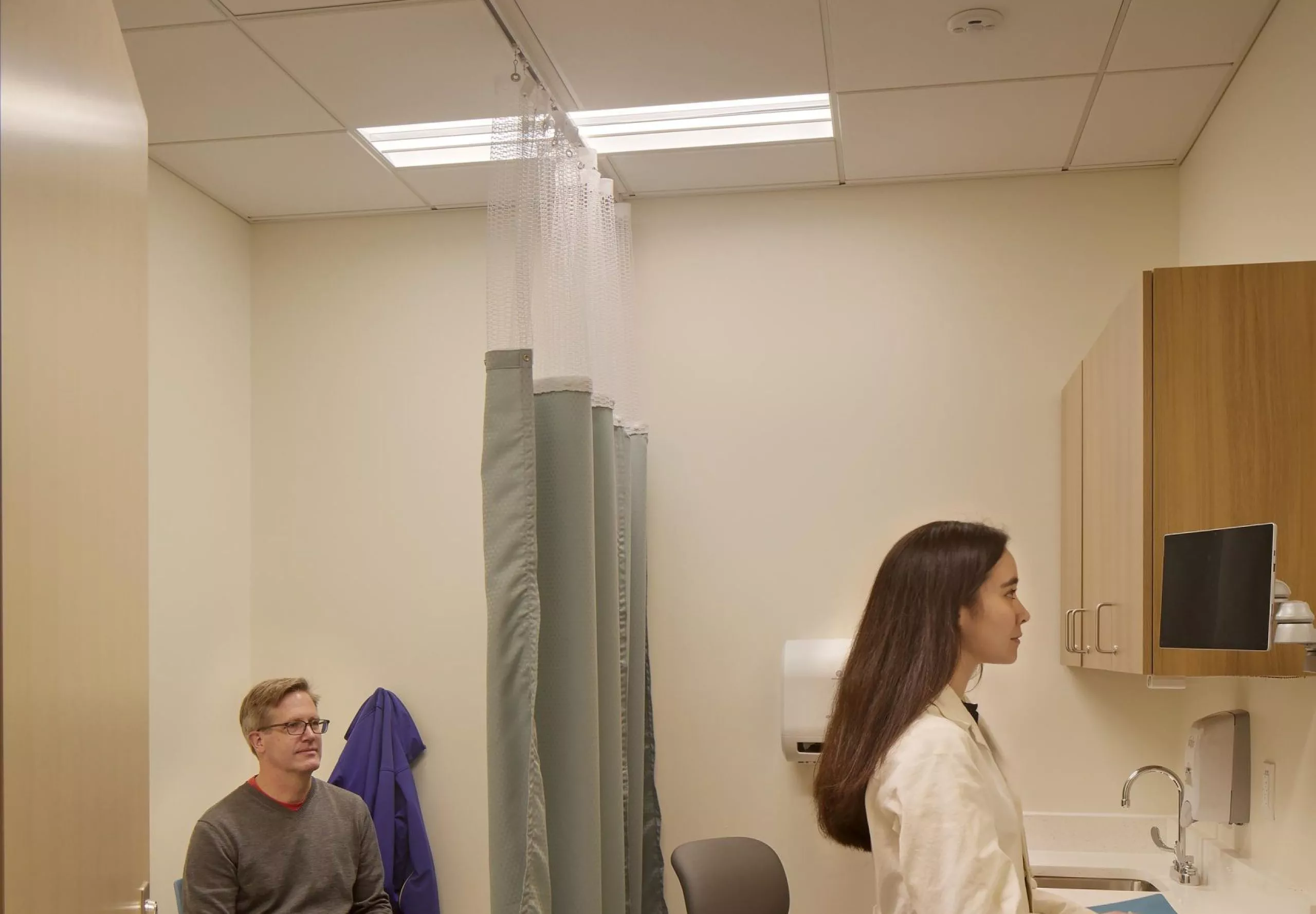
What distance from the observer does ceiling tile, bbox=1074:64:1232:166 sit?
3088mm

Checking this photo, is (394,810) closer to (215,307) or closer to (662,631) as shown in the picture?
(662,631)

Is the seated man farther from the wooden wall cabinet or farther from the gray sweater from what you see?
the wooden wall cabinet

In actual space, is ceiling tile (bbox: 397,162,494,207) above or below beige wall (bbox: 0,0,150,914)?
above

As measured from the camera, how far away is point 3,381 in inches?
44.8

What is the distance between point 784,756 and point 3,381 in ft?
10.0

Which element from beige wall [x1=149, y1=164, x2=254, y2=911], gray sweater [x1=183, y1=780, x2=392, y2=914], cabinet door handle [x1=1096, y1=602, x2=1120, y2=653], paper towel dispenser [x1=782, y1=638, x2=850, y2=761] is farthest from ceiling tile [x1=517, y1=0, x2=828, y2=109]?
gray sweater [x1=183, y1=780, x2=392, y2=914]

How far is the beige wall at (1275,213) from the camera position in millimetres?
2488

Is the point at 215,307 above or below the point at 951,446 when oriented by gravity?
above

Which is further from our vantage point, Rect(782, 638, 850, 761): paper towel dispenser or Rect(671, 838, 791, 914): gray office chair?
Rect(782, 638, 850, 761): paper towel dispenser

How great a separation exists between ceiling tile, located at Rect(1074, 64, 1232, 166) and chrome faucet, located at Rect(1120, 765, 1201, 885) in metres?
1.80

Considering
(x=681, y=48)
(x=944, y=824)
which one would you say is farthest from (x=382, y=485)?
(x=944, y=824)

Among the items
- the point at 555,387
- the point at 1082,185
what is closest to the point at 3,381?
the point at 555,387

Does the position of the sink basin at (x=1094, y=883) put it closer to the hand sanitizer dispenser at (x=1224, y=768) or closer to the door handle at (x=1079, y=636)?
the hand sanitizer dispenser at (x=1224, y=768)

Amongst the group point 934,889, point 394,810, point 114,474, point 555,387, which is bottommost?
point 394,810
